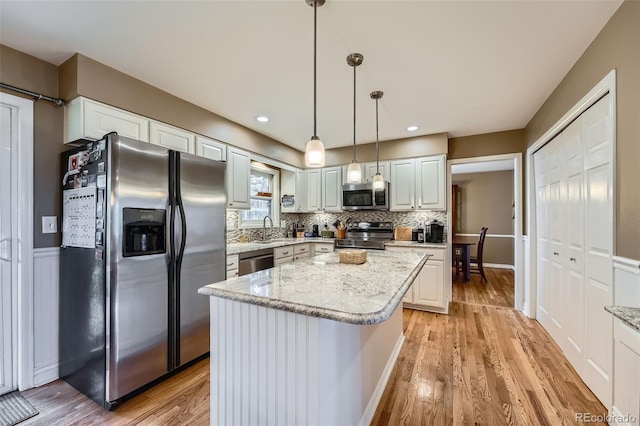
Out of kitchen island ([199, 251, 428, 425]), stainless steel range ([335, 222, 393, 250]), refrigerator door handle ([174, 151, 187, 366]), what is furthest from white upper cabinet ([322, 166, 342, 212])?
kitchen island ([199, 251, 428, 425])

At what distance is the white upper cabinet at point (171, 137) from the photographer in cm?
255

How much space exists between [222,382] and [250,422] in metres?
0.24

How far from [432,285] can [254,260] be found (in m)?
2.36

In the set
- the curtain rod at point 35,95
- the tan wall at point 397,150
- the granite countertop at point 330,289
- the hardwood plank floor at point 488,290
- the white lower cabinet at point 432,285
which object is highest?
the tan wall at point 397,150

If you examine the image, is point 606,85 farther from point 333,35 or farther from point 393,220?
point 393,220

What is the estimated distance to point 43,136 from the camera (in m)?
2.12

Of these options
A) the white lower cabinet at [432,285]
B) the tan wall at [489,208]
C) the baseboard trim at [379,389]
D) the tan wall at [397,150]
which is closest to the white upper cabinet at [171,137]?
the tan wall at [397,150]

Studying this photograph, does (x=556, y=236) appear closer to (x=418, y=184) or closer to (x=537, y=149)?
(x=537, y=149)

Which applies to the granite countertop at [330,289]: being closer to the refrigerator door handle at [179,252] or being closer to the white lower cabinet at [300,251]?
the refrigerator door handle at [179,252]

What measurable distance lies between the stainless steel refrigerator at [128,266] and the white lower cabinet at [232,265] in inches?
18.0

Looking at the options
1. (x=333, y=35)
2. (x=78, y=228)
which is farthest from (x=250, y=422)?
(x=333, y=35)

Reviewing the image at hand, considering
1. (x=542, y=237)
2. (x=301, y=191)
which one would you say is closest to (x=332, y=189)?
(x=301, y=191)

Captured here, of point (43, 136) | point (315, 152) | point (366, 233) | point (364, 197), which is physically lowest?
point (366, 233)

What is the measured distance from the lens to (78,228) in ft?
6.69
